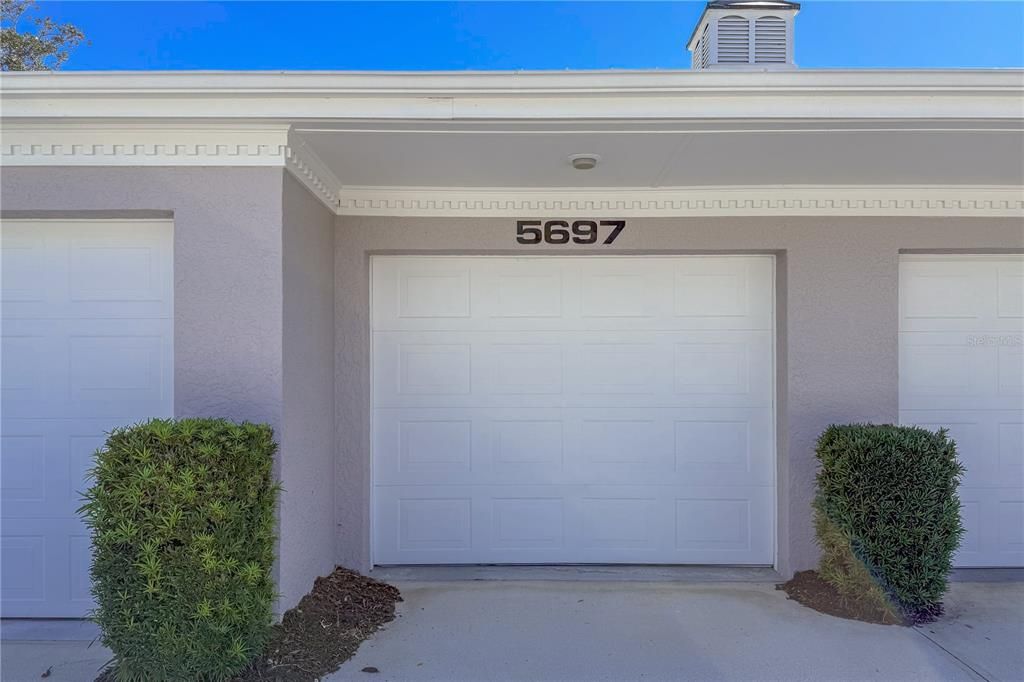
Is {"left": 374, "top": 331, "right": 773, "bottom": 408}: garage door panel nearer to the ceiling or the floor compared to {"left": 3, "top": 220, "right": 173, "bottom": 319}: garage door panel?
nearer to the floor

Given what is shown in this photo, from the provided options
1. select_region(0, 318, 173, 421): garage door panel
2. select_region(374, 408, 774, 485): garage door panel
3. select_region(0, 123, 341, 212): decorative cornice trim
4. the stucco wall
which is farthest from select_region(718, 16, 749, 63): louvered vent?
select_region(0, 318, 173, 421): garage door panel

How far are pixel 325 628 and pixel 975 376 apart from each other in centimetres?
483

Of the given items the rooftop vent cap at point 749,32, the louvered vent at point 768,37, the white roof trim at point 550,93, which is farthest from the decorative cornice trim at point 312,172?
the louvered vent at point 768,37

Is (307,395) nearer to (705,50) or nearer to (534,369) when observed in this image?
(534,369)

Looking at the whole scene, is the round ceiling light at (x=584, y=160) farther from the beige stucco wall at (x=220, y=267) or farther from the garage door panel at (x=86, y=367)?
the garage door panel at (x=86, y=367)

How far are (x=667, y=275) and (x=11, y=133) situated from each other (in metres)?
4.22

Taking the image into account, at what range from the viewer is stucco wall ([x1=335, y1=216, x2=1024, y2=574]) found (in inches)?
179

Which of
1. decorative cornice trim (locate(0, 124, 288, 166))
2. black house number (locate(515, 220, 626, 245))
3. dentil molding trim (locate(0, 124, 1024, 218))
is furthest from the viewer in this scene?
black house number (locate(515, 220, 626, 245))

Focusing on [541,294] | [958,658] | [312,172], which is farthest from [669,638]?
[312,172]

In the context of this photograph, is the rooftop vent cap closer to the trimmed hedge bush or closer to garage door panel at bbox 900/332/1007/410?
garage door panel at bbox 900/332/1007/410

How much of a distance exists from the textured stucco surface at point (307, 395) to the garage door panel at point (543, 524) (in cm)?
55

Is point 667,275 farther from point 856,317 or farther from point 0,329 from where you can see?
point 0,329

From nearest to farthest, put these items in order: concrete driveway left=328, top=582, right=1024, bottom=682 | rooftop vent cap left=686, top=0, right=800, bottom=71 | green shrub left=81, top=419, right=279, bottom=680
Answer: green shrub left=81, top=419, right=279, bottom=680
concrete driveway left=328, top=582, right=1024, bottom=682
rooftop vent cap left=686, top=0, right=800, bottom=71

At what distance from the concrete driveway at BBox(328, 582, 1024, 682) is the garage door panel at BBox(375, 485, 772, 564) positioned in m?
0.41
